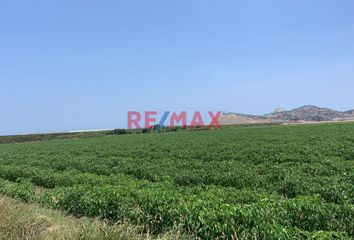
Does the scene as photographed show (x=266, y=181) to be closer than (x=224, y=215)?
No

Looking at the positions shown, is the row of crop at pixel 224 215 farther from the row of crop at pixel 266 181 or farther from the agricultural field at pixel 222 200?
the row of crop at pixel 266 181

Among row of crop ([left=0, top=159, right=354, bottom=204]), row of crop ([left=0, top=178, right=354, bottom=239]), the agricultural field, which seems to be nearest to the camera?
row of crop ([left=0, top=178, right=354, bottom=239])

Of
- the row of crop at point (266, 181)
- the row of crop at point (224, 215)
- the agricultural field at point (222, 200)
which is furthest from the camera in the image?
the row of crop at point (266, 181)

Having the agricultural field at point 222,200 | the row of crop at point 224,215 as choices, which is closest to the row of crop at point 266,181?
the agricultural field at point 222,200

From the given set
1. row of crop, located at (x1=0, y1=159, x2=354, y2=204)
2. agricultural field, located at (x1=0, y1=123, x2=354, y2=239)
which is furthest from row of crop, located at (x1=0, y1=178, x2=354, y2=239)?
row of crop, located at (x1=0, y1=159, x2=354, y2=204)

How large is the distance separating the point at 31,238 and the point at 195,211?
3.12 meters

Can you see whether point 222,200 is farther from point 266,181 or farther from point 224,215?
point 266,181

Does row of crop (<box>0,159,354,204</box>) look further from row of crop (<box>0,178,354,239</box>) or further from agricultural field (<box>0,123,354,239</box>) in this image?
row of crop (<box>0,178,354,239</box>)

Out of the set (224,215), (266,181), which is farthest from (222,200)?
(266,181)

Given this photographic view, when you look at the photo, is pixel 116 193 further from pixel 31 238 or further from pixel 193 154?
pixel 193 154

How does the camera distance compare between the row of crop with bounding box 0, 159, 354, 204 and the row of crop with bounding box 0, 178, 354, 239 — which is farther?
the row of crop with bounding box 0, 159, 354, 204

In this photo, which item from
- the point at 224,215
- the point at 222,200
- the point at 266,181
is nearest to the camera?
the point at 224,215

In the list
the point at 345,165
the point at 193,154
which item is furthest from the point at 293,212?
the point at 193,154

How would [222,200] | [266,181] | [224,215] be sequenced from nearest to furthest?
[224,215] < [222,200] < [266,181]
